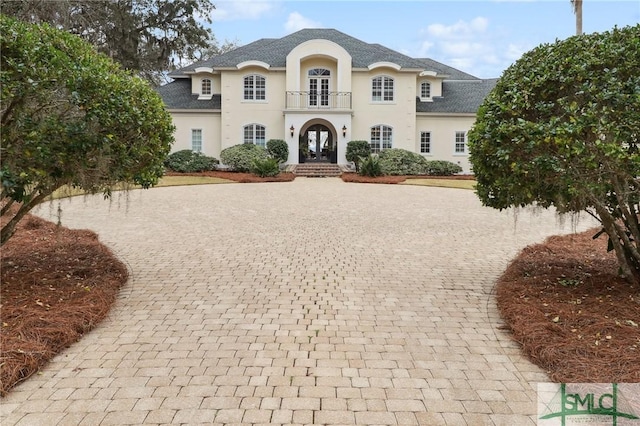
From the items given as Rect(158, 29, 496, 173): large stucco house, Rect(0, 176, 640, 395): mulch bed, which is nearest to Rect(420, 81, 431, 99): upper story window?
Rect(158, 29, 496, 173): large stucco house

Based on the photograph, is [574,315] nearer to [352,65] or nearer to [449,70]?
[352,65]

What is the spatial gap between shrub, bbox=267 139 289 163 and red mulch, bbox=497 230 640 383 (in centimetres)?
2145

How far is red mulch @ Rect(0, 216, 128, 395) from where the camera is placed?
155 inches

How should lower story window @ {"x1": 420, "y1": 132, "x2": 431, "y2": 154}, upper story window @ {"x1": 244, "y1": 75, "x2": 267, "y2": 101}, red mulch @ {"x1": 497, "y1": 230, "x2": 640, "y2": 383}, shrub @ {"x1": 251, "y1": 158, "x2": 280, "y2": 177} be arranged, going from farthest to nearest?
lower story window @ {"x1": 420, "y1": 132, "x2": 431, "y2": 154} → upper story window @ {"x1": 244, "y1": 75, "x2": 267, "y2": 101} → shrub @ {"x1": 251, "y1": 158, "x2": 280, "y2": 177} → red mulch @ {"x1": 497, "y1": 230, "x2": 640, "y2": 383}

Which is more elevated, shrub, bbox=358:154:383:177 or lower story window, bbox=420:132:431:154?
lower story window, bbox=420:132:431:154

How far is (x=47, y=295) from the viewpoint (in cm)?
529

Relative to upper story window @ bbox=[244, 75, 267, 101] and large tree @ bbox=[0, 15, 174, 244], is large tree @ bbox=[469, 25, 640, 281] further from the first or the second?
upper story window @ bbox=[244, 75, 267, 101]

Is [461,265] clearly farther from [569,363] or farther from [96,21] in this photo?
[96,21]

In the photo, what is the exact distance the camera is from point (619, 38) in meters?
4.97

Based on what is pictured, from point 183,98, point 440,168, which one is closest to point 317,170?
point 440,168

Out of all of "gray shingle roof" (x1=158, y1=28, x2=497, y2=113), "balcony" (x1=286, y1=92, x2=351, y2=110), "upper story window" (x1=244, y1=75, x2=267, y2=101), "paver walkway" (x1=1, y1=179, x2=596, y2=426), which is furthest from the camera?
"gray shingle roof" (x1=158, y1=28, x2=497, y2=113)

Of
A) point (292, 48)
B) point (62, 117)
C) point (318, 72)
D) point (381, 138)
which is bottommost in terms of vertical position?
point (62, 117)

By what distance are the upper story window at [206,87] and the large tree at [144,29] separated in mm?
5491

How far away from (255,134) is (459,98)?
13.0 m
